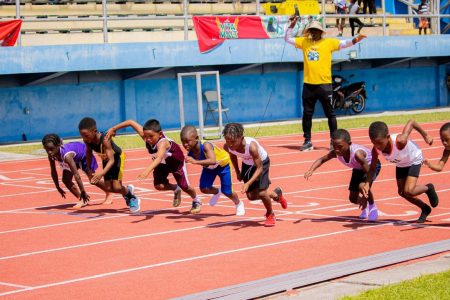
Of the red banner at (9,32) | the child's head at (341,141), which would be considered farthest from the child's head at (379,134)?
the red banner at (9,32)

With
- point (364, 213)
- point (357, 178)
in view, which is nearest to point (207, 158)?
point (357, 178)

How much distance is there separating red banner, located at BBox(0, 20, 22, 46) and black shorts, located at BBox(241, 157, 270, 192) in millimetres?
15262

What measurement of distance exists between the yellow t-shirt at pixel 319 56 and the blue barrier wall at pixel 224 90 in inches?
326

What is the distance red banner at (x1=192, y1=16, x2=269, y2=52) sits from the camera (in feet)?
98.8

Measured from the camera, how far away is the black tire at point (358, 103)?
3469 centimetres

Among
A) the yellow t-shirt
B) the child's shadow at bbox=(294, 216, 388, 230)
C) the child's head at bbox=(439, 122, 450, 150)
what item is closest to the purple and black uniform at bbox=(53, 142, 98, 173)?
the child's shadow at bbox=(294, 216, 388, 230)

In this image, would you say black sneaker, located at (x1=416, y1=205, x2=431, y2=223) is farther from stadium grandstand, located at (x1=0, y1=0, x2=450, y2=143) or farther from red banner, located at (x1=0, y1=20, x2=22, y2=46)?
red banner, located at (x1=0, y1=20, x2=22, y2=46)

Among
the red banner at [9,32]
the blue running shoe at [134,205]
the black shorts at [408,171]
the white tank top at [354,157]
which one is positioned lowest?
the blue running shoe at [134,205]

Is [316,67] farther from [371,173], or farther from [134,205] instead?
[371,173]

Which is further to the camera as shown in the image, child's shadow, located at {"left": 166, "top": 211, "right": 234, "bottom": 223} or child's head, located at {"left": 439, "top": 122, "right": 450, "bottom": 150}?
child's shadow, located at {"left": 166, "top": 211, "right": 234, "bottom": 223}

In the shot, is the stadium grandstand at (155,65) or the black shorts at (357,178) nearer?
the black shorts at (357,178)

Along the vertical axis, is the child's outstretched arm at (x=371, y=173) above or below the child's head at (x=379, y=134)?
below

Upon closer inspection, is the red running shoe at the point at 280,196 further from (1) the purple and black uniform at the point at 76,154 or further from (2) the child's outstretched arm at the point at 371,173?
(1) the purple and black uniform at the point at 76,154

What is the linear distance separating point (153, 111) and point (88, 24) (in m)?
3.35
